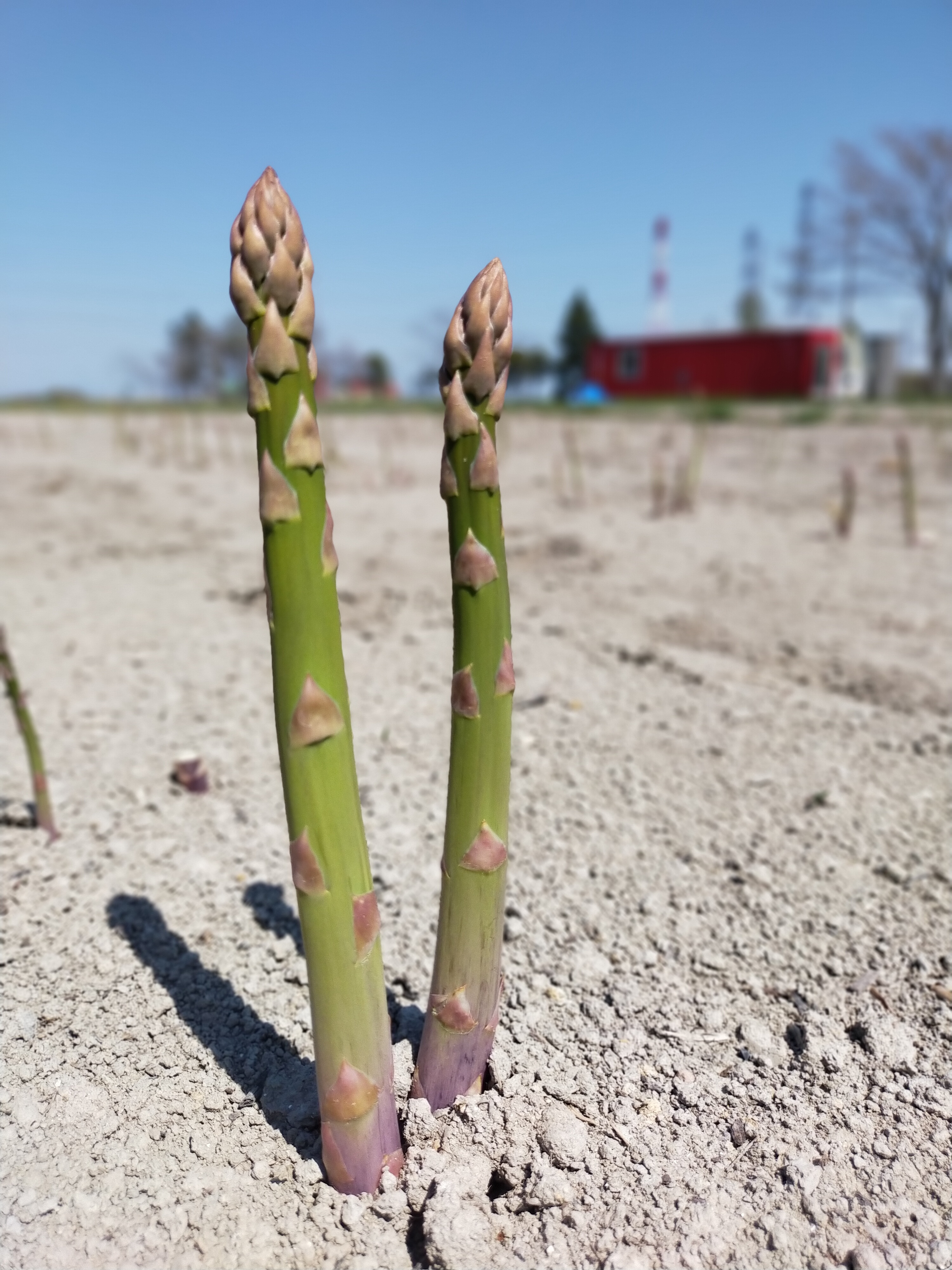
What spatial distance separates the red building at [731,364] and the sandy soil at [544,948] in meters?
24.4

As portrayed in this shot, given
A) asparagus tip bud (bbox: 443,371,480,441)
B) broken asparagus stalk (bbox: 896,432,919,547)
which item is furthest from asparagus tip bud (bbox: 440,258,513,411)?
broken asparagus stalk (bbox: 896,432,919,547)

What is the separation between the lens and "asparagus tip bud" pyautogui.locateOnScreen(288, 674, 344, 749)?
1.08 meters

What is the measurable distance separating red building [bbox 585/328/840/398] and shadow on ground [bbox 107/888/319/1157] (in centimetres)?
2610

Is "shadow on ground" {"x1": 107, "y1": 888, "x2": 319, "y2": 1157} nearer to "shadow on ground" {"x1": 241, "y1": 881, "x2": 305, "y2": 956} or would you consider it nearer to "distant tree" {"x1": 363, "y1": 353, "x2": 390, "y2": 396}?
"shadow on ground" {"x1": 241, "y1": 881, "x2": 305, "y2": 956}

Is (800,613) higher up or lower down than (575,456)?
lower down

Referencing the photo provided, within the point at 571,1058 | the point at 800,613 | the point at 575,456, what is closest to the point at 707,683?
the point at 800,613

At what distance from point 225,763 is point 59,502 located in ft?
15.5

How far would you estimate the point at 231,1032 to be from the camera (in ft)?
4.92

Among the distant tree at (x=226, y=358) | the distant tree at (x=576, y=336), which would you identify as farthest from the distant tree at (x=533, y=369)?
the distant tree at (x=226, y=358)

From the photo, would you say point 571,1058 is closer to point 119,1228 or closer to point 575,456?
point 119,1228

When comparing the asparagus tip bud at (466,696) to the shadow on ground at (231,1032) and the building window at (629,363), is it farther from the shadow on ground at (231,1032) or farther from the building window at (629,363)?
the building window at (629,363)

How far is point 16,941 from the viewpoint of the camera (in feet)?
5.51

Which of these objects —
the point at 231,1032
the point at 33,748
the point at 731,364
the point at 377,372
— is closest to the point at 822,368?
the point at 731,364

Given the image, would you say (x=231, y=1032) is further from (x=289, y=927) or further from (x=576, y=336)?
(x=576, y=336)
